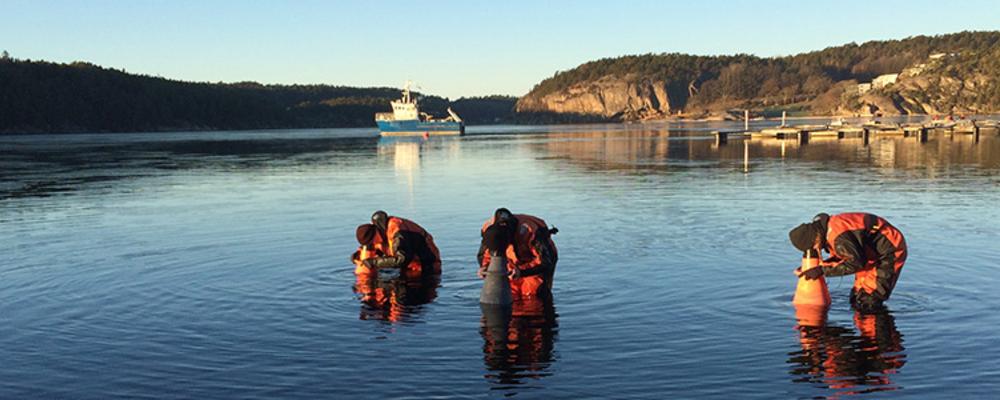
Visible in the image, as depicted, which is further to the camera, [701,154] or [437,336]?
[701,154]

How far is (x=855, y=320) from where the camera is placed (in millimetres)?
12875

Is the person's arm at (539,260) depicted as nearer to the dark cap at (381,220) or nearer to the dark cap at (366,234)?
the dark cap at (381,220)

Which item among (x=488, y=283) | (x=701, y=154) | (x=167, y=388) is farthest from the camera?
(x=701, y=154)

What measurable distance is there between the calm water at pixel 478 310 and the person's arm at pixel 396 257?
45 centimetres

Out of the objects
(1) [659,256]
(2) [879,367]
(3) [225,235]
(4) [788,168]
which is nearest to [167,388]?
(2) [879,367]

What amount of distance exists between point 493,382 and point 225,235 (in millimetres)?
14489

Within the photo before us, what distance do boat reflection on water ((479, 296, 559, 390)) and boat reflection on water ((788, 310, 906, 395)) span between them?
2.89 metres

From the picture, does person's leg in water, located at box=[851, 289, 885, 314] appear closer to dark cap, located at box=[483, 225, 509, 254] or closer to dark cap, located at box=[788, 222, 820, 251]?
dark cap, located at box=[788, 222, 820, 251]

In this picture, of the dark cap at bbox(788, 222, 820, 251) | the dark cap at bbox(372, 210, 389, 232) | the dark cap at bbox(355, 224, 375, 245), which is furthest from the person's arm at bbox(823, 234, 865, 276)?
the dark cap at bbox(355, 224, 375, 245)

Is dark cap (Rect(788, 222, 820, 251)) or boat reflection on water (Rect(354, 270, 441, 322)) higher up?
dark cap (Rect(788, 222, 820, 251))

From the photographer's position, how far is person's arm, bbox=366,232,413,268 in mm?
15727

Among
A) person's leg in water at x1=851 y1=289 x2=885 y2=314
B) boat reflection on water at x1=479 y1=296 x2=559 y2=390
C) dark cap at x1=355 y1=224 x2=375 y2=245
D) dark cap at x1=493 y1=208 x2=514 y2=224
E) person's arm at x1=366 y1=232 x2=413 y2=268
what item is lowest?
boat reflection on water at x1=479 y1=296 x2=559 y2=390

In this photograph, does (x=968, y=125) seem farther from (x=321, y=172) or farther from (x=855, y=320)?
(x=855, y=320)

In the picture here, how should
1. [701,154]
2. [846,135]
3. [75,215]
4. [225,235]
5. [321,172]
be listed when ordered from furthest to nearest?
1. [846,135]
2. [701,154]
3. [321,172]
4. [75,215]
5. [225,235]
